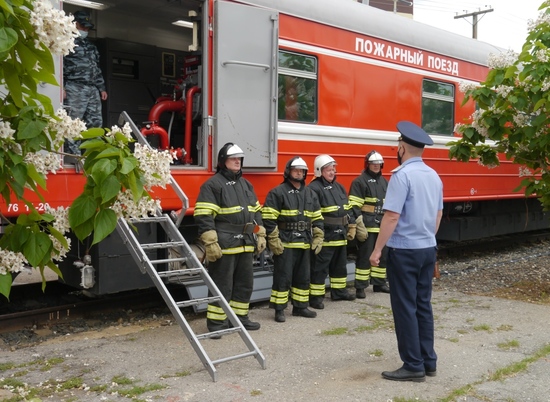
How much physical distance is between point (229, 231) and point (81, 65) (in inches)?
92.7

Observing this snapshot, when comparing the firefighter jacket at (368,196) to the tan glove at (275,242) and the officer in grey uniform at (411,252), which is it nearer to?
the tan glove at (275,242)

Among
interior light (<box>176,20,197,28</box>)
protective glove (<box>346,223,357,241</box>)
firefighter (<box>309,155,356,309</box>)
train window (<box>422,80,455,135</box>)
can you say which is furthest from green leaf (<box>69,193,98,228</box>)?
train window (<box>422,80,455,135</box>)

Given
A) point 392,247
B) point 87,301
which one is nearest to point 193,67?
point 87,301

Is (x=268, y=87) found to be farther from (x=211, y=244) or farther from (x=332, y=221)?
(x=211, y=244)

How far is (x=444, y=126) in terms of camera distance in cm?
1043

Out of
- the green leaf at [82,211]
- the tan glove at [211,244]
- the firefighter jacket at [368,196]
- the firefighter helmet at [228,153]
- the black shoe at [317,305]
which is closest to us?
the green leaf at [82,211]

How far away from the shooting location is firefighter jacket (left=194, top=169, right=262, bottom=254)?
5.90m

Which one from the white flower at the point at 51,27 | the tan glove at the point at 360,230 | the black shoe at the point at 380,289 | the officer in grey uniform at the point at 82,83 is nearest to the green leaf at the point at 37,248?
the white flower at the point at 51,27

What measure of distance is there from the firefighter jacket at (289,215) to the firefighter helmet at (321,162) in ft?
1.91

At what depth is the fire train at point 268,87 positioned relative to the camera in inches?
261

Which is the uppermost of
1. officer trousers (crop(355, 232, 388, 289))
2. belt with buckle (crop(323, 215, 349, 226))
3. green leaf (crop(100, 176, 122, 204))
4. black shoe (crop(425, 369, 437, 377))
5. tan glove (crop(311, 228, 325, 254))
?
green leaf (crop(100, 176, 122, 204))

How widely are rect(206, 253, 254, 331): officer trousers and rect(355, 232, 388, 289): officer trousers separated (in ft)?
6.71

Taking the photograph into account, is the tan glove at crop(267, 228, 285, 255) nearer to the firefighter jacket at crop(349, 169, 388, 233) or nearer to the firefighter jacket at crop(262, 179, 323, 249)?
the firefighter jacket at crop(262, 179, 323, 249)

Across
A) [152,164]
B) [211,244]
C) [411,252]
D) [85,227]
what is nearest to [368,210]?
[211,244]
